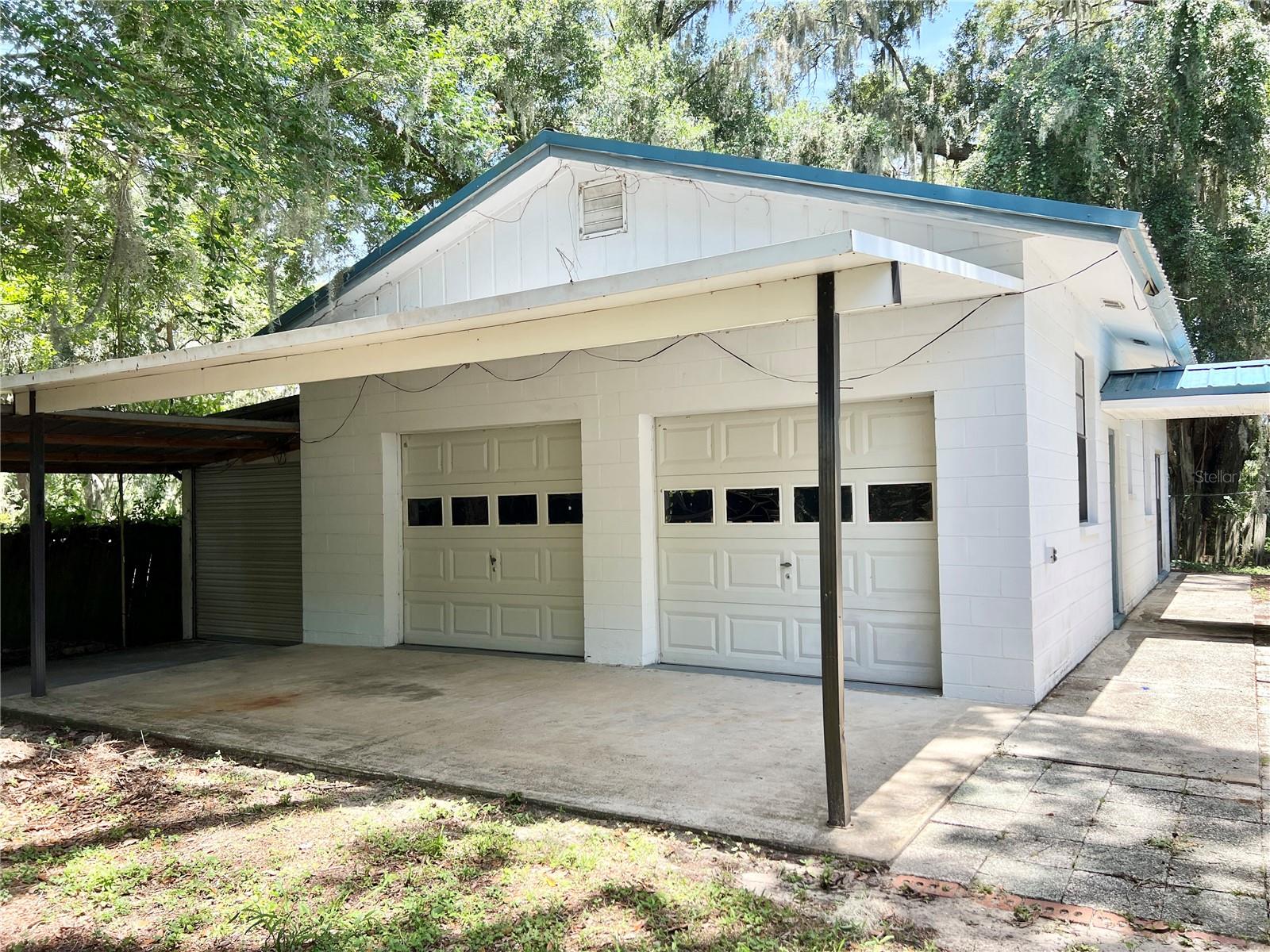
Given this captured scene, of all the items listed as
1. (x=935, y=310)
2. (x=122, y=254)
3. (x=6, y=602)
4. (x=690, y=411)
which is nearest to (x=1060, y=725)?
(x=935, y=310)

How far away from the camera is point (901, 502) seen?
723 cm

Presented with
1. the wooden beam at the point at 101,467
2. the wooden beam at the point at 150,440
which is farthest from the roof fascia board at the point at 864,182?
the wooden beam at the point at 101,467

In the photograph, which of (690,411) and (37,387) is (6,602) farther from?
(690,411)

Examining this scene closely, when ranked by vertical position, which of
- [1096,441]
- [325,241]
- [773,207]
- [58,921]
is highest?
[325,241]

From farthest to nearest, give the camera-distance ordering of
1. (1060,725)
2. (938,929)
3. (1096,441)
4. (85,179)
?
(85,179)
(1096,441)
(1060,725)
(938,929)

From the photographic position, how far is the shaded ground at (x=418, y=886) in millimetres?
3299

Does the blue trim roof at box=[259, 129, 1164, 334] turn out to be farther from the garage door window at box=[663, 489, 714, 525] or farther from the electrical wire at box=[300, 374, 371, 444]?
the garage door window at box=[663, 489, 714, 525]

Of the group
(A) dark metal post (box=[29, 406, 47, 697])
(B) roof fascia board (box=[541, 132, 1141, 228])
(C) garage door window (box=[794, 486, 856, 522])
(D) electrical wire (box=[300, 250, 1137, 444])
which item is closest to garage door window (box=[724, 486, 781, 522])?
(C) garage door window (box=[794, 486, 856, 522])

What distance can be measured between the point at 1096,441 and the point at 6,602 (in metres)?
12.4

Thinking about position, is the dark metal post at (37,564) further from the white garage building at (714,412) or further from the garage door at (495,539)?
the garage door at (495,539)

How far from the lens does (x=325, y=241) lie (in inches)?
518

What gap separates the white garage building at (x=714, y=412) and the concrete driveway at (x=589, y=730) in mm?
734

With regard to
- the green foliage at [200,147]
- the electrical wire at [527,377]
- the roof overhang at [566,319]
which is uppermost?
the green foliage at [200,147]

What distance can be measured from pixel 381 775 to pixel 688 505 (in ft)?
12.8
